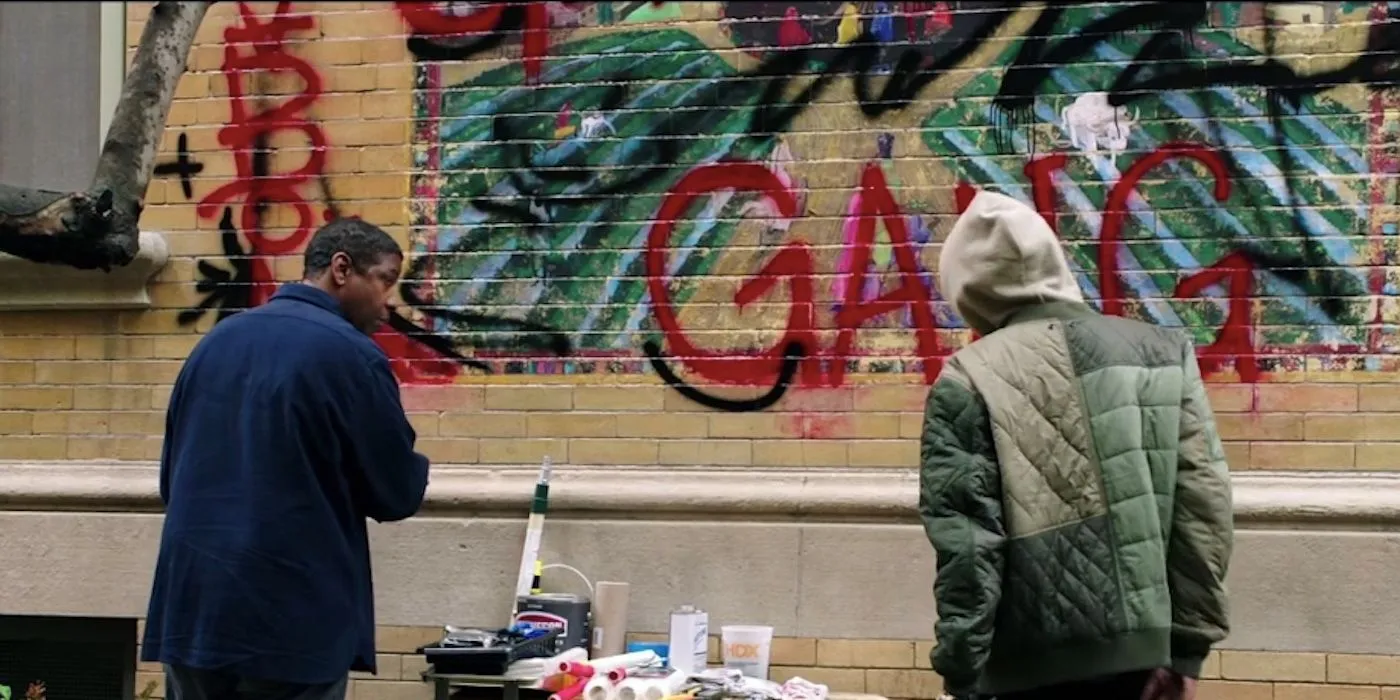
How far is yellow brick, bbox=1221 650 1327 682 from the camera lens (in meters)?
4.37

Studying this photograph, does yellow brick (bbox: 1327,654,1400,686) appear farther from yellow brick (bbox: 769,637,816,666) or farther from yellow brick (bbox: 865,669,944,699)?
yellow brick (bbox: 769,637,816,666)

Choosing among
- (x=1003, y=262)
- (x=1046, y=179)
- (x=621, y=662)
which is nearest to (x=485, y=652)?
(x=621, y=662)

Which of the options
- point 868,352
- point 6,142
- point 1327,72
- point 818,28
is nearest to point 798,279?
point 868,352

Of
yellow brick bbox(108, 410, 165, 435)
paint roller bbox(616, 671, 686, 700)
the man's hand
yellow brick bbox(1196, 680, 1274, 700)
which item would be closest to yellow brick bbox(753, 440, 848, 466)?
paint roller bbox(616, 671, 686, 700)

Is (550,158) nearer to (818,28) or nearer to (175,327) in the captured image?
(818,28)

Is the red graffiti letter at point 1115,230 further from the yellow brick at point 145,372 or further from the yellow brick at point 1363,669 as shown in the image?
Answer: the yellow brick at point 145,372

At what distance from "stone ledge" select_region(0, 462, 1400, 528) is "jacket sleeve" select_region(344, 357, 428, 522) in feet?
4.48

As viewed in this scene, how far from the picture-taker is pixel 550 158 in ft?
16.2

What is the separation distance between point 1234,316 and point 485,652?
8.47 ft

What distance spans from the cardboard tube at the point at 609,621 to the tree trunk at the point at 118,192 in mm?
1755

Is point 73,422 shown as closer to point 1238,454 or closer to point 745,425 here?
point 745,425

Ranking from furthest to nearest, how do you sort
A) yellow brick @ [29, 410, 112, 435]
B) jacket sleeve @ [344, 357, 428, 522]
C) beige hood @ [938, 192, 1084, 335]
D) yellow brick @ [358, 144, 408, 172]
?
yellow brick @ [29, 410, 112, 435], yellow brick @ [358, 144, 408, 172], jacket sleeve @ [344, 357, 428, 522], beige hood @ [938, 192, 1084, 335]

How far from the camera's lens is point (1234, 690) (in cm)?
441

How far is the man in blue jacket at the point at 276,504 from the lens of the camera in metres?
3.22
